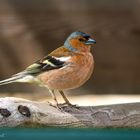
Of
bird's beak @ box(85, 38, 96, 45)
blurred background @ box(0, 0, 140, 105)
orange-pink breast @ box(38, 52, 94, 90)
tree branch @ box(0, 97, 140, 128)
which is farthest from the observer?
blurred background @ box(0, 0, 140, 105)

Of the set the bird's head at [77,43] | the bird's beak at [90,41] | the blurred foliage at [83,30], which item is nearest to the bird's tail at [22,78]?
the bird's head at [77,43]

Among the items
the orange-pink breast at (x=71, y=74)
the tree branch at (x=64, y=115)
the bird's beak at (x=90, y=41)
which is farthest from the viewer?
the bird's beak at (x=90, y=41)

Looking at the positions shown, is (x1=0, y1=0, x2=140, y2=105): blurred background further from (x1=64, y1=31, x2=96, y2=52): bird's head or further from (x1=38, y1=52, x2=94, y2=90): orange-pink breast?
(x1=38, y1=52, x2=94, y2=90): orange-pink breast

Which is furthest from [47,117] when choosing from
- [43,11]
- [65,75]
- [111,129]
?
[43,11]

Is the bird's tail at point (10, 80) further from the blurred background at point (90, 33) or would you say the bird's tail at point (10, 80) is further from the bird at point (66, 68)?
the blurred background at point (90, 33)

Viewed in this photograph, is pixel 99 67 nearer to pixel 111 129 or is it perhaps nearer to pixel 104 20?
pixel 104 20

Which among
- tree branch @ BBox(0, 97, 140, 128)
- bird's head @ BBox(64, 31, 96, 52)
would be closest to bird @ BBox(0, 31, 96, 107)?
bird's head @ BBox(64, 31, 96, 52)
